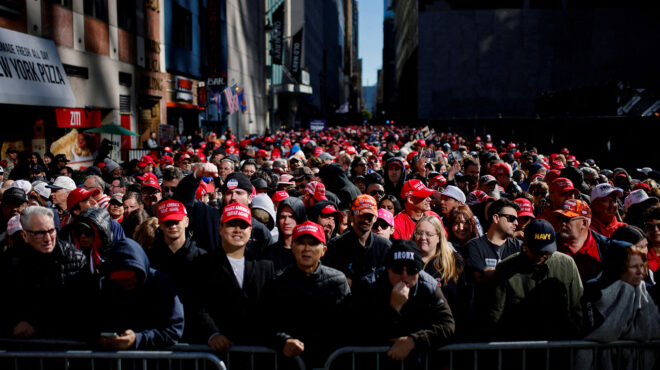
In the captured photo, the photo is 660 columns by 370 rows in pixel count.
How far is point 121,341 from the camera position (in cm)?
404

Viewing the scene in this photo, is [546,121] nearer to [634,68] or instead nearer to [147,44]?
[147,44]

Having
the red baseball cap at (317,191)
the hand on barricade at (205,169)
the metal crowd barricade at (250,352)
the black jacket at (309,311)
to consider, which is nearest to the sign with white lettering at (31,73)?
the red baseball cap at (317,191)

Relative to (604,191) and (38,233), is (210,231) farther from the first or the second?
(604,191)

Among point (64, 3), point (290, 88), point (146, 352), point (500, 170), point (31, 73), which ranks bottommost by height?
point (146, 352)

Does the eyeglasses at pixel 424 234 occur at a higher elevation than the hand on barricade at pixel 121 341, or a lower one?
higher

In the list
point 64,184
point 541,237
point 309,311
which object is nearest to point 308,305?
point 309,311

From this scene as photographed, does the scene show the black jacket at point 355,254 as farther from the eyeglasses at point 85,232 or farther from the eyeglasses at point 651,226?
the eyeglasses at point 651,226

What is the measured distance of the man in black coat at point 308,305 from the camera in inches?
167

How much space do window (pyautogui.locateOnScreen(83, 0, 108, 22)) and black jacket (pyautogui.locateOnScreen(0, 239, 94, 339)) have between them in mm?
18974

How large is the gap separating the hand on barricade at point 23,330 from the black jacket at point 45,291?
7 centimetres

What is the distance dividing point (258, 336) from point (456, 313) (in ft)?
5.42

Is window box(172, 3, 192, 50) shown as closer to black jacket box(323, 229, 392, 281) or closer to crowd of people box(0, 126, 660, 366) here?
black jacket box(323, 229, 392, 281)

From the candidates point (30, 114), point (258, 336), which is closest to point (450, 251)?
point (258, 336)

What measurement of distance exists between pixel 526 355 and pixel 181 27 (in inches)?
1222
